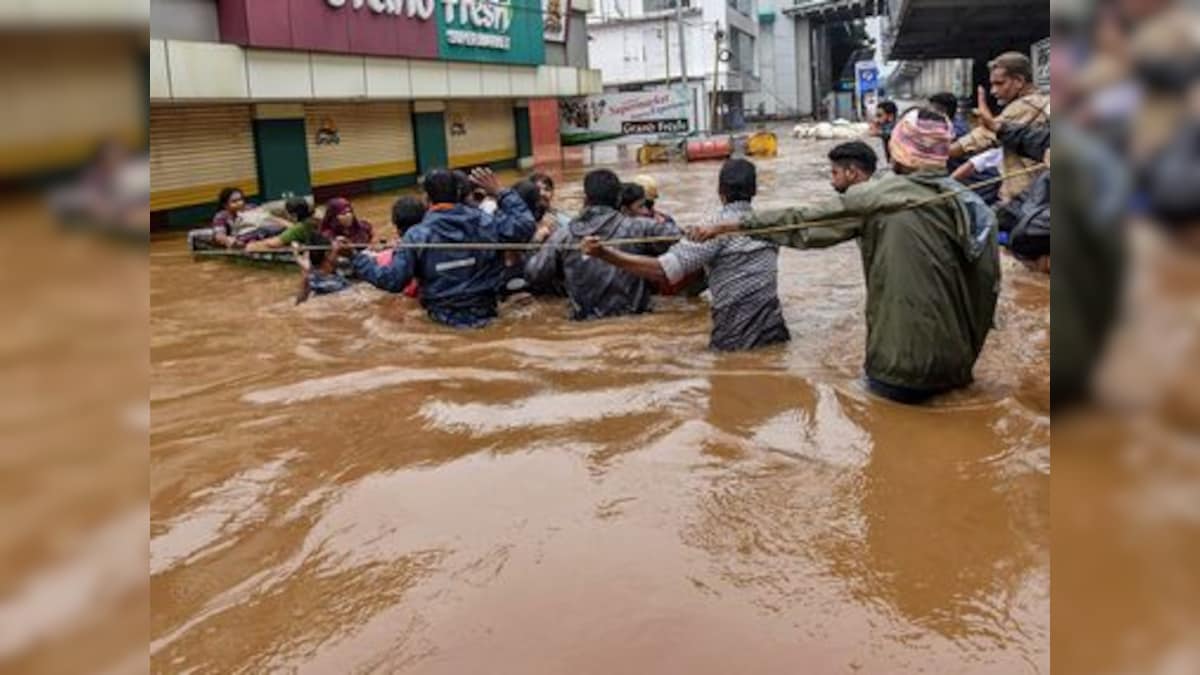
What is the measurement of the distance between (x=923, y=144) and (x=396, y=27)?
17.0 m

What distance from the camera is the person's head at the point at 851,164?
15.9 ft

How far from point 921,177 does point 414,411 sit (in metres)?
2.71

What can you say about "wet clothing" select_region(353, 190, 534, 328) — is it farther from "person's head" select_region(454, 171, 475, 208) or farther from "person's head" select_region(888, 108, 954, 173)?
"person's head" select_region(888, 108, 954, 173)

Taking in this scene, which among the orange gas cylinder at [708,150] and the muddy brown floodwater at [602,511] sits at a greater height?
the orange gas cylinder at [708,150]

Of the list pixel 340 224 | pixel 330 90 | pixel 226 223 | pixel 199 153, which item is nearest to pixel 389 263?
pixel 340 224

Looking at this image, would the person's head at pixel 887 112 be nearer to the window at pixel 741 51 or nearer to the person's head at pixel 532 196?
the person's head at pixel 532 196

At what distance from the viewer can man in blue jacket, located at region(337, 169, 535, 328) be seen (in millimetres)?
6648

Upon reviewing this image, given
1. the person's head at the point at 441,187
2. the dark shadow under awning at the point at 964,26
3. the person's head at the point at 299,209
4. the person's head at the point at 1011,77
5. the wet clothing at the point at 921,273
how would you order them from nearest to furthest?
the wet clothing at the point at 921,273 → the person's head at the point at 1011,77 → the person's head at the point at 441,187 → the person's head at the point at 299,209 → the dark shadow under awning at the point at 964,26

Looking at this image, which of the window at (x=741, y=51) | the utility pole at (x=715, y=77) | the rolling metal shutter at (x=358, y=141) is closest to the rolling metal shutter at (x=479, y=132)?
the rolling metal shutter at (x=358, y=141)

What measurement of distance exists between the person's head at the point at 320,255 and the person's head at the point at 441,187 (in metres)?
1.42

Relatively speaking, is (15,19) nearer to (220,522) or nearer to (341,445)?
(220,522)

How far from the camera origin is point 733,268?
18.6ft

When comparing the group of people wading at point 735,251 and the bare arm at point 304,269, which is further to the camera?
the bare arm at point 304,269

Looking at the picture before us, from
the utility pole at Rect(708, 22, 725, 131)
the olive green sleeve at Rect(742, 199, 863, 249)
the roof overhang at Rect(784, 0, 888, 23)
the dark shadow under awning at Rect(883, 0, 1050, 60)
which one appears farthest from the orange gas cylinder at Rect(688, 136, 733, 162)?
the roof overhang at Rect(784, 0, 888, 23)
